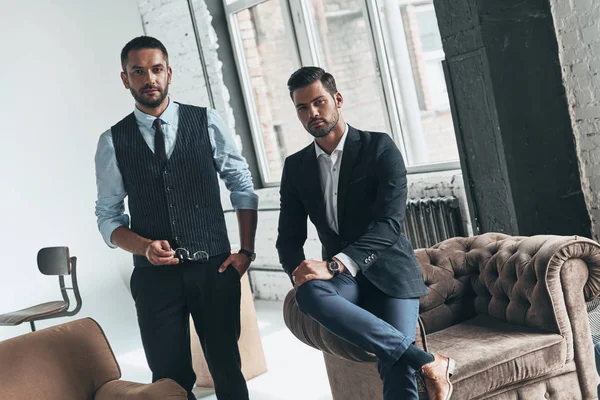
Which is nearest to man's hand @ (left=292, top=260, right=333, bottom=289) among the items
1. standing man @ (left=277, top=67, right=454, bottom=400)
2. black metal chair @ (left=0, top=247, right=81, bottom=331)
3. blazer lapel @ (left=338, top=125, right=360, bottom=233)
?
standing man @ (left=277, top=67, right=454, bottom=400)

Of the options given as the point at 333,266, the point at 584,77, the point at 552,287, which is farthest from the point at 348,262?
the point at 584,77

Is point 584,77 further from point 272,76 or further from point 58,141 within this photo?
point 58,141

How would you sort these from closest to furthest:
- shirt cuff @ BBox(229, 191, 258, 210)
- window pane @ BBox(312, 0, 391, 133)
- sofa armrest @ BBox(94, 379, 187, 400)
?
sofa armrest @ BBox(94, 379, 187, 400) → shirt cuff @ BBox(229, 191, 258, 210) → window pane @ BBox(312, 0, 391, 133)

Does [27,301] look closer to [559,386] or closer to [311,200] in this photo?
[311,200]

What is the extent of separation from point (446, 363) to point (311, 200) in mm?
812

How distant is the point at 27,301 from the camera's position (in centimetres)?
628

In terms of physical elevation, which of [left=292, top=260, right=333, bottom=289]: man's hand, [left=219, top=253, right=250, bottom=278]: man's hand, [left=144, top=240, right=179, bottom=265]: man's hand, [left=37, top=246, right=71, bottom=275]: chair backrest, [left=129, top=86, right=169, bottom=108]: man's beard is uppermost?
[left=129, top=86, right=169, bottom=108]: man's beard

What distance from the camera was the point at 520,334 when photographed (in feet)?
9.29

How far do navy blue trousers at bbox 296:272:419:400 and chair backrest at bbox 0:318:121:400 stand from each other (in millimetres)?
727

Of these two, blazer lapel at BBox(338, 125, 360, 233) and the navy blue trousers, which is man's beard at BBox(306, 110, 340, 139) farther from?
the navy blue trousers

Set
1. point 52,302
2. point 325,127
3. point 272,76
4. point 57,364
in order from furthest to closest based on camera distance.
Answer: point 272,76
point 52,302
point 325,127
point 57,364

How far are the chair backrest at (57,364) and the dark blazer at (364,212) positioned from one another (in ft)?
2.67

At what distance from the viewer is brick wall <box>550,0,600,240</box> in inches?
142

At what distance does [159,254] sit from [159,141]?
417 millimetres
